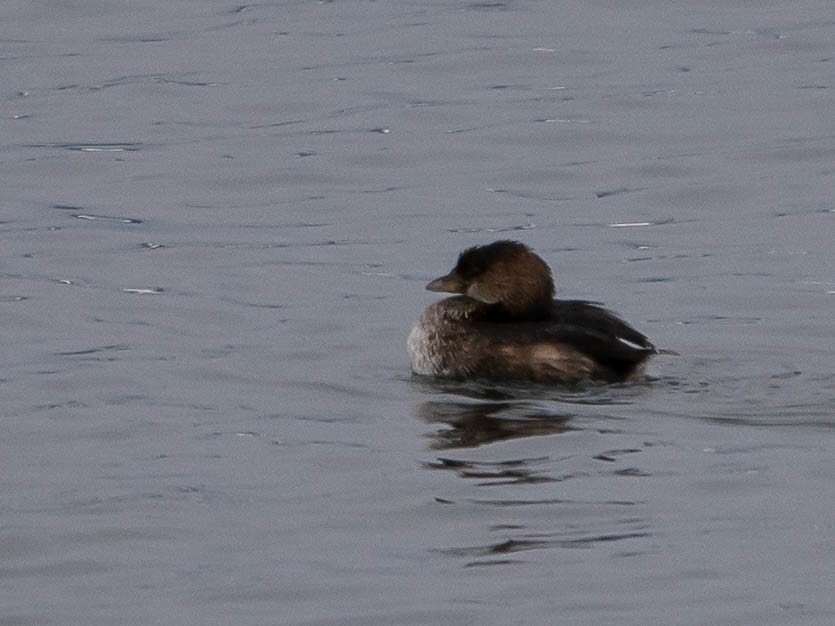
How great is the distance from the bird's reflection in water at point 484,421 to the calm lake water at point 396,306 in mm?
24

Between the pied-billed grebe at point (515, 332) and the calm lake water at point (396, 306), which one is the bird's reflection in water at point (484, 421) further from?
the pied-billed grebe at point (515, 332)

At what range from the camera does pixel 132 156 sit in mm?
17094

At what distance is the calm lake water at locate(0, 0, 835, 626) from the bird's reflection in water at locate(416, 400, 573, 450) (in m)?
0.02

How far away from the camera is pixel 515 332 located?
34.1 feet

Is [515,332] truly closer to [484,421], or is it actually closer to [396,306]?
[484,421]

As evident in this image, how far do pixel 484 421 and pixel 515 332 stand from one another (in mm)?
937

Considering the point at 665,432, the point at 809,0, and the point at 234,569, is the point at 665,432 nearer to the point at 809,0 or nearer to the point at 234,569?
the point at 234,569

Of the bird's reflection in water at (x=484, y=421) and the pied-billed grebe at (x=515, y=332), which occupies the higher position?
the pied-billed grebe at (x=515, y=332)

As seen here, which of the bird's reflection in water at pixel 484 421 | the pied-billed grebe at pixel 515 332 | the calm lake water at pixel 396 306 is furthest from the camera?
the pied-billed grebe at pixel 515 332

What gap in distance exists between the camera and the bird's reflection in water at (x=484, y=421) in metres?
9.20

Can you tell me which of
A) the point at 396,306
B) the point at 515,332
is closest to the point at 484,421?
the point at 515,332

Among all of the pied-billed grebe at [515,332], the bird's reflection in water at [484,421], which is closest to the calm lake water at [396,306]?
the bird's reflection in water at [484,421]

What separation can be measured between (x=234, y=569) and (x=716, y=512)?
180 cm

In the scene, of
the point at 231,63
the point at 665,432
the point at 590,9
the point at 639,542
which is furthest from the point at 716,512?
the point at 590,9
